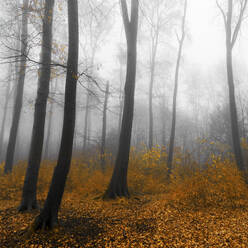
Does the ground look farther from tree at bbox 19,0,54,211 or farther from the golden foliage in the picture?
tree at bbox 19,0,54,211

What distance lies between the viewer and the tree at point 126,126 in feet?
18.4

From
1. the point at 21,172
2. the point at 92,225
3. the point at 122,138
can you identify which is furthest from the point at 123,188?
the point at 21,172

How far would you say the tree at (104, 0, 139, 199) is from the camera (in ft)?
18.4

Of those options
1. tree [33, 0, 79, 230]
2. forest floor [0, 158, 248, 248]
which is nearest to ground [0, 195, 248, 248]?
forest floor [0, 158, 248, 248]

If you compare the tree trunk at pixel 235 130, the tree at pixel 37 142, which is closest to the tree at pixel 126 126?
the tree at pixel 37 142

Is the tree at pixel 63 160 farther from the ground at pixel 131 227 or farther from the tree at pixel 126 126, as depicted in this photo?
the tree at pixel 126 126

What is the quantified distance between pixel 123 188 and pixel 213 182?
112 inches

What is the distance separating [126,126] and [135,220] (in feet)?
9.56

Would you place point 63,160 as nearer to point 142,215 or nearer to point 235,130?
point 142,215

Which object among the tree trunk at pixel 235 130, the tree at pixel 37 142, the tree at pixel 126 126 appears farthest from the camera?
the tree trunk at pixel 235 130

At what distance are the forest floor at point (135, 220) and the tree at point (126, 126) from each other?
414 mm

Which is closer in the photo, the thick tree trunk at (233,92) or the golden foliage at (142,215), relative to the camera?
the golden foliage at (142,215)

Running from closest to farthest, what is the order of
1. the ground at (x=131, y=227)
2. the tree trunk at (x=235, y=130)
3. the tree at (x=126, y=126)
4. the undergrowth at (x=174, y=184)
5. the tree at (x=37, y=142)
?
the ground at (x=131, y=227) → the tree at (x=37, y=142) → the undergrowth at (x=174, y=184) → the tree at (x=126, y=126) → the tree trunk at (x=235, y=130)

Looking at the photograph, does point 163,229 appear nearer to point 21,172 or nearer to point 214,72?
point 21,172
